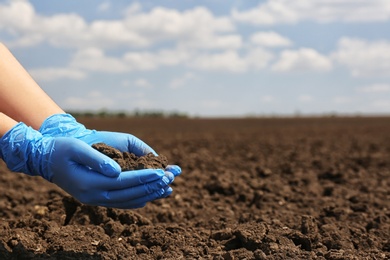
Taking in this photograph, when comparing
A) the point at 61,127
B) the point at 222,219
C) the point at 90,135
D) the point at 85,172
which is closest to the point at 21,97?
the point at 61,127

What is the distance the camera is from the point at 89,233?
3.64m

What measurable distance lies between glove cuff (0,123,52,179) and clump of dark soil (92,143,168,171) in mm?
287

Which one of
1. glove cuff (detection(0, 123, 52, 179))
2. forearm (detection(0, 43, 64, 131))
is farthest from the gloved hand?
forearm (detection(0, 43, 64, 131))

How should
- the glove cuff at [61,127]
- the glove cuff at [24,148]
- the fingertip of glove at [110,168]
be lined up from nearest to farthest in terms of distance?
the fingertip of glove at [110,168] → the glove cuff at [24,148] → the glove cuff at [61,127]

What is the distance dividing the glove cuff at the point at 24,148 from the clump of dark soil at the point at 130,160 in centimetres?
29

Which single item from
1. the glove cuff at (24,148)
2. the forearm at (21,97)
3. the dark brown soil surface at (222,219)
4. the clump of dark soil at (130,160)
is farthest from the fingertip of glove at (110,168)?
the forearm at (21,97)

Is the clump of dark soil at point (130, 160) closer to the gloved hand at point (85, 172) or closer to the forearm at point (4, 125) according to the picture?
the gloved hand at point (85, 172)

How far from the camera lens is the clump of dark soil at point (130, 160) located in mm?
3166

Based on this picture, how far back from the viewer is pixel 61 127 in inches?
139

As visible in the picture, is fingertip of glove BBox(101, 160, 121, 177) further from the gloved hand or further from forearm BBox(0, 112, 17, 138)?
forearm BBox(0, 112, 17, 138)

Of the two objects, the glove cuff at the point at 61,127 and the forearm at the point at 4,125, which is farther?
the glove cuff at the point at 61,127

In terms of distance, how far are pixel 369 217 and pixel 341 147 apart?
24.6ft

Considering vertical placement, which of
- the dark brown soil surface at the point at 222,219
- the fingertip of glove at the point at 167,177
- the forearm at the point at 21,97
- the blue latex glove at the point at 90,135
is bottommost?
the dark brown soil surface at the point at 222,219

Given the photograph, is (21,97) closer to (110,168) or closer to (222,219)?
(110,168)
